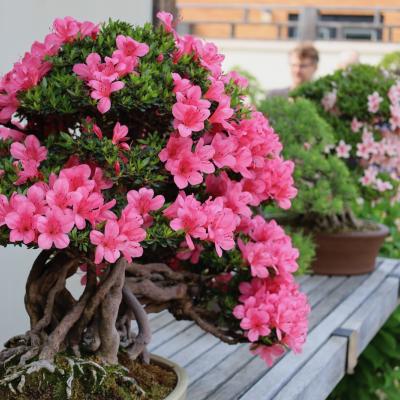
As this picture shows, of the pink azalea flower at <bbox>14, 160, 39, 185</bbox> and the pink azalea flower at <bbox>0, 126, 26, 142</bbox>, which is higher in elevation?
the pink azalea flower at <bbox>0, 126, 26, 142</bbox>

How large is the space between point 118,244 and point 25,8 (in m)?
1.09

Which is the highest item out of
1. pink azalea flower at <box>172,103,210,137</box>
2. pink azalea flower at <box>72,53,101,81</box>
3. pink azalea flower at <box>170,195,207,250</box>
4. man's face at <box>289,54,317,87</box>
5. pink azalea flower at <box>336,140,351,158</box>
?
pink azalea flower at <box>72,53,101,81</box>

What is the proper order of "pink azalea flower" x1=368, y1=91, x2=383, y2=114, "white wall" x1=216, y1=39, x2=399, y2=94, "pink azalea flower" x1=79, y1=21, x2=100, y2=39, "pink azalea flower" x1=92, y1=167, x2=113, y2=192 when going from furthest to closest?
"white wall" x1=216, y1=39, x2=399, y2=94 < "pink azalea flower" x1=368, y1=91, x2=383, y2=114 < "pink azalea flower" x1=79, y1=21, x2=100, y2=39 < "pink azalea flower" x1=92, y1=167, x2=113, y2=192

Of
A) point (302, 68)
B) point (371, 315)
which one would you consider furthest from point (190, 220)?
point (302, 68)

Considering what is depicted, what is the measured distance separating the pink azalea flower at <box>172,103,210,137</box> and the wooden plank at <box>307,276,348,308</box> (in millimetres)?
1437

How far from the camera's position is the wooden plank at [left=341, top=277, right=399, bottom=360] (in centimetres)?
236

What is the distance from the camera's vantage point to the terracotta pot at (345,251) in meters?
3.10

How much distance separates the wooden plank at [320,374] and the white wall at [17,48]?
2.42 feet

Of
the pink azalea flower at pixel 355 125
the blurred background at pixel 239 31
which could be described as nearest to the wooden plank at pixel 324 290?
the pink azalea flower at pixel 355 125

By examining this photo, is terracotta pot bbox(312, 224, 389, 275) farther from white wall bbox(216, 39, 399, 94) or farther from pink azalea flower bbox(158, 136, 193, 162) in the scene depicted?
white wall bbox(216, 39, 399, 94)

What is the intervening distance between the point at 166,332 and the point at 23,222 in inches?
46.0

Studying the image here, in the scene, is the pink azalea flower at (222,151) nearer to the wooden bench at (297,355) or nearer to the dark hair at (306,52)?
the wooden bench at (297,355)

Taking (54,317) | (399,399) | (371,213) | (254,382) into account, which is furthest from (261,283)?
(371,213)

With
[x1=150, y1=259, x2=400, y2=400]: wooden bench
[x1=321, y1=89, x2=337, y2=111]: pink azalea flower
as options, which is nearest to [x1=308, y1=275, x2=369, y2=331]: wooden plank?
[x1=150, y1=259, x2=400, y2=400]: wooden bench
